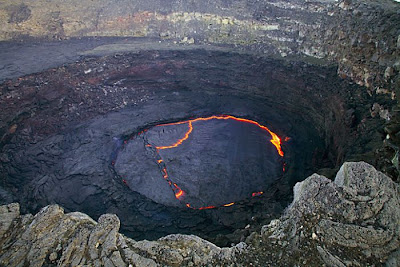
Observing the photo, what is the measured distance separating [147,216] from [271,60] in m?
9.22

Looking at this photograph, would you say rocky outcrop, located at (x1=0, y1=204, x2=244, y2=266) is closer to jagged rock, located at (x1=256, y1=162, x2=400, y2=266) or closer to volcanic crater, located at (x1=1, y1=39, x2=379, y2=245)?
jagged rock, located at (x1=256, y1=162, x2=400, y2=266)

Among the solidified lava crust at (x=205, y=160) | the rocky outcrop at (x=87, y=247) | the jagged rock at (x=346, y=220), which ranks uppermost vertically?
the jagged rock at (x=346, y=220)

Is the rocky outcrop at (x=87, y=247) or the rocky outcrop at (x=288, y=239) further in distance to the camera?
the rocky outcrop at (x=87, y=247)

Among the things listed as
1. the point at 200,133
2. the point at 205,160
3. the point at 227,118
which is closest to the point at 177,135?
the point at 200,133

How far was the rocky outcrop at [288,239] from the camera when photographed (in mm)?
4453

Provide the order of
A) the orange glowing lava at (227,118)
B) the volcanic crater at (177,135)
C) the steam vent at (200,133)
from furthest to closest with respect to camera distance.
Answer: the orange glowing lava at (227,118), the volcanic crater at (177,135), the steam vent at (200,133)

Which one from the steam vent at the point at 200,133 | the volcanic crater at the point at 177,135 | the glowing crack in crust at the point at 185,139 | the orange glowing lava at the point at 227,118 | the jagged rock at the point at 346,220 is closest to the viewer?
the jagged rock at the point at 346,220

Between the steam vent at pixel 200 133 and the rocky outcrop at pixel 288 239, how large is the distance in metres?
0.02

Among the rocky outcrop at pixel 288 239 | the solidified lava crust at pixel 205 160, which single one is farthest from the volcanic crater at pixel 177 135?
the rocky outcrop at pixel 288 239

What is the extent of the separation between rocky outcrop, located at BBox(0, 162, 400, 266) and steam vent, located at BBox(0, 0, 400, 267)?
23mm

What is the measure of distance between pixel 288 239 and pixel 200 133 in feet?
27.8

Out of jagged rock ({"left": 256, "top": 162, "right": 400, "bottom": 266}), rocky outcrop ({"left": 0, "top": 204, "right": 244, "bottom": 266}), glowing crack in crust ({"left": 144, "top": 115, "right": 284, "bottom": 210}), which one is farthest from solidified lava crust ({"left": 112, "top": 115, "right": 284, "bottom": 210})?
jagged rock ({"left": 256, "top": 162, "right": 400, "bottom": 266})

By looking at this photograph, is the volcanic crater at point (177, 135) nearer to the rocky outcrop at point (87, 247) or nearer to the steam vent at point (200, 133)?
the steam vent at point (200, 133)

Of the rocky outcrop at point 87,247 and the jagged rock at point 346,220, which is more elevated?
the jagged rock at point 346,220
